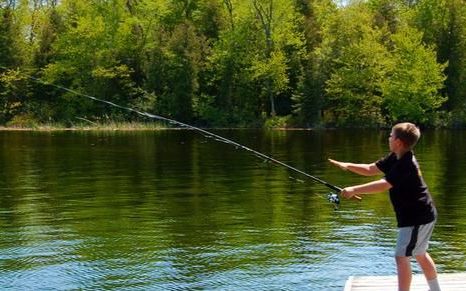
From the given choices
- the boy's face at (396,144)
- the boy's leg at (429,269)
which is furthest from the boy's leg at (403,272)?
the boy's face at (396,144)

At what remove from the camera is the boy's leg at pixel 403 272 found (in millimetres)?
8188

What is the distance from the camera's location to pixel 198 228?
646 inches

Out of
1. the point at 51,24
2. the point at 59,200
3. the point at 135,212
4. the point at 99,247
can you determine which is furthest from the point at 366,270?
the point at 51,24

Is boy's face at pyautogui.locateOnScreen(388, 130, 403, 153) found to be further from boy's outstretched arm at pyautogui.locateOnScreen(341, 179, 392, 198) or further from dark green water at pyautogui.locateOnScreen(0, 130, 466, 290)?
dark green water at pyautogui.locateOnScreen(0, 130, 466, 290)

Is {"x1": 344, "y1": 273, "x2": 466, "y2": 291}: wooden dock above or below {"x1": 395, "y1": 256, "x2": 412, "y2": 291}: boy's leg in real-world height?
below

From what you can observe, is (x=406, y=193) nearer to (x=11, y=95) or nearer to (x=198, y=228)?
(x=198, y=228)

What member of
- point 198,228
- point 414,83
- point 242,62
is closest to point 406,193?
point 198,228

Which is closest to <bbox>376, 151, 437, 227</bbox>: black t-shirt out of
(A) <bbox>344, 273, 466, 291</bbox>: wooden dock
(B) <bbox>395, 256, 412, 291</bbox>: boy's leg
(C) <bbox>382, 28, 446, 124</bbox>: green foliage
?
(B) <bbox>395, 256, 412, 291</bbox>: boy's leg

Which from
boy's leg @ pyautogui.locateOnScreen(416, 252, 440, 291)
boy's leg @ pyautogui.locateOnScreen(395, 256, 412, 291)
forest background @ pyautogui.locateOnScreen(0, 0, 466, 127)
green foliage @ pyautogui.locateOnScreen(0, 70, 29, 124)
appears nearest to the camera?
boy's leg @ pyautogui.locateOnScreen(395, 256, 412, 291)

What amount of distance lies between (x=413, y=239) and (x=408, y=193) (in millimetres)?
546

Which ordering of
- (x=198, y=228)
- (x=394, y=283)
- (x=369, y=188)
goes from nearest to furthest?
(x=369, y=188) → (x=394, y=283) → (x=198, y=228)

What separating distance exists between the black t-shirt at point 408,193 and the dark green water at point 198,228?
3447mm

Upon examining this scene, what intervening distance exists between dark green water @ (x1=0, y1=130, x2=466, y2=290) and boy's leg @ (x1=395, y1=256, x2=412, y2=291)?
9.65ft

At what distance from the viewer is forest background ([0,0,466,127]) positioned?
72938mm
